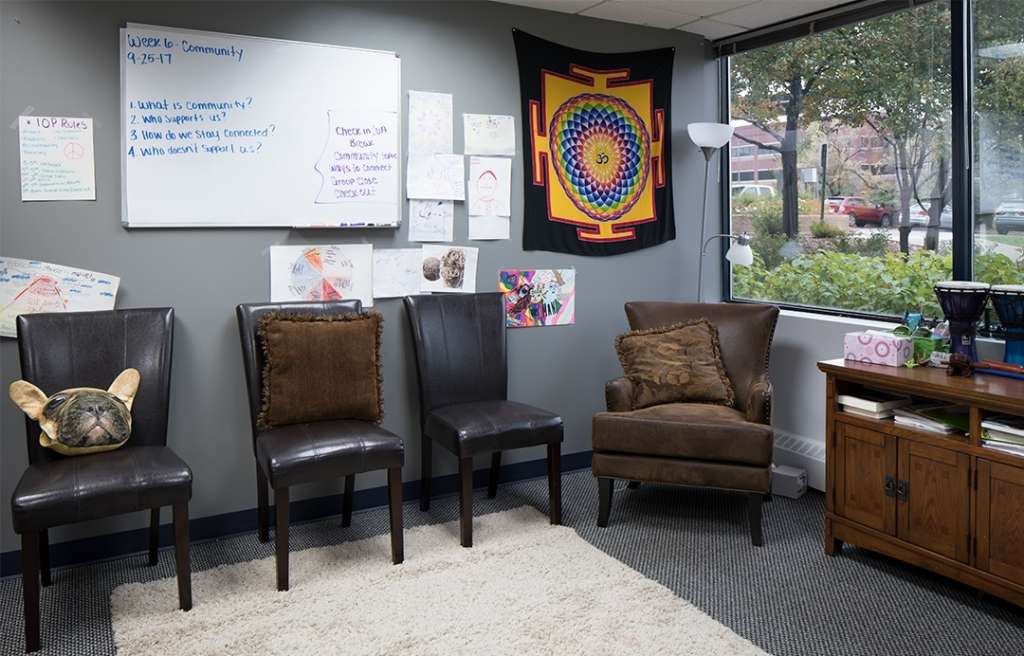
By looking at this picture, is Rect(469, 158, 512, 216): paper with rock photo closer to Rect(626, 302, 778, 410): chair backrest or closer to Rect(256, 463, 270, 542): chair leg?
Rect(626, 302, 778, 410): chair backrest

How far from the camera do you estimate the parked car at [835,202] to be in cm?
391

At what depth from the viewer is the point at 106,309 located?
3.01 meters

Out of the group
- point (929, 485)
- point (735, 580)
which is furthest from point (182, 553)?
point (929, 485)

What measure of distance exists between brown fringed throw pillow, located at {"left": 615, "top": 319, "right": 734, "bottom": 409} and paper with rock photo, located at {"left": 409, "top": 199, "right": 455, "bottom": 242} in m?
0.94

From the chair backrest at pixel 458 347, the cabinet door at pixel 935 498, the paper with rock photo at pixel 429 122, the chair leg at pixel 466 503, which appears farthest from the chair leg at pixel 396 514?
the cabinet door at pixel 935 498

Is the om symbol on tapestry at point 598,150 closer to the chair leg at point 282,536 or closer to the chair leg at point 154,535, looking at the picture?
the chair leg at point 282,536

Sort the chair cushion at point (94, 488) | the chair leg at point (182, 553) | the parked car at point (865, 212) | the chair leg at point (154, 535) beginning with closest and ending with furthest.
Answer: the chair cushion at point (94, 488), the chair leg at point (182, 553), the chair leg at point (154, 535), the parked car at point (865, 212)

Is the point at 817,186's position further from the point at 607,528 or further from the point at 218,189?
the point at 218,189

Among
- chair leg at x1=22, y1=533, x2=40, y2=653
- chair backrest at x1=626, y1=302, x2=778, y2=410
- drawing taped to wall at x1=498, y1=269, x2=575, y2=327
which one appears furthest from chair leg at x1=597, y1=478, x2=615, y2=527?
chair leg at x1=22, y1=533, x2=40, y2=653

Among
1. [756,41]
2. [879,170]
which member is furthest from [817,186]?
[756,41]

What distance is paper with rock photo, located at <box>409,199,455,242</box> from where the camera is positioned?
11.9 ft

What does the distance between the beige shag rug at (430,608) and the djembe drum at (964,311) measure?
1.35 metres

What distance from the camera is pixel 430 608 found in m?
2.62

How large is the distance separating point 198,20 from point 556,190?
5.78 ft
